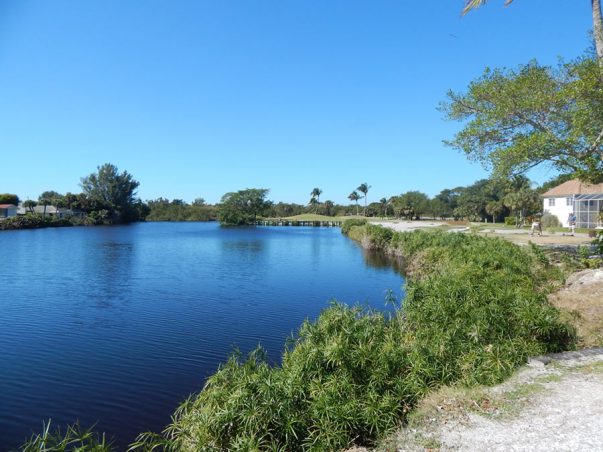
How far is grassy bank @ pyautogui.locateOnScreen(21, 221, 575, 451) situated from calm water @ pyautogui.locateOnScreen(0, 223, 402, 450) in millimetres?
1468

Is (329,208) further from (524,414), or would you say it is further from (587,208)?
(524,414)

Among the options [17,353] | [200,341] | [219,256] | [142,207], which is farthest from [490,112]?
[142,207]

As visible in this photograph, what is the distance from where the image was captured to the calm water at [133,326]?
807 centimetres

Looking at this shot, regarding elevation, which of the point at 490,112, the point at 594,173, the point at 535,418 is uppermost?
the point at 490,112

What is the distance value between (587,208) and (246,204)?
7662 centimetres

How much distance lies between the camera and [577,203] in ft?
147

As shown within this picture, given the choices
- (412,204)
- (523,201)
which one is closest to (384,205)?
(412,204)

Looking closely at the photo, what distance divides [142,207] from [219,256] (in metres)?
92.1

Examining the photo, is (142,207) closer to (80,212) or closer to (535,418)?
(80,212)

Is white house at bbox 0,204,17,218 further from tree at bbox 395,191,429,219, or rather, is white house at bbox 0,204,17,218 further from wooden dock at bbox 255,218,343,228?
tree at bbox 395,191,429,219

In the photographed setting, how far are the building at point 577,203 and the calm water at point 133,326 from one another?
27391 millimetres

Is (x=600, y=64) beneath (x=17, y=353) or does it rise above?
above

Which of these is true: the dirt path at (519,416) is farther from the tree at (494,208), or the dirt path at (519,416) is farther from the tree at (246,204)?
the tree at (246,204)

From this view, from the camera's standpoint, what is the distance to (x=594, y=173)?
1656cm
